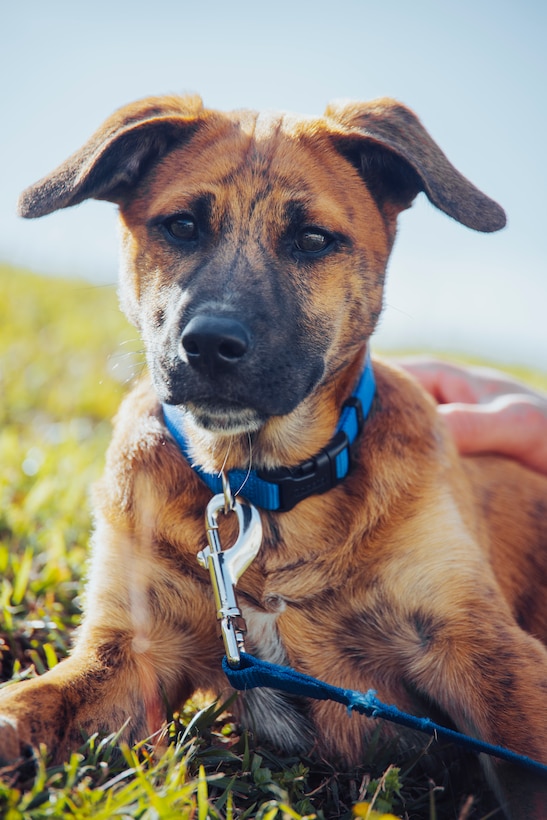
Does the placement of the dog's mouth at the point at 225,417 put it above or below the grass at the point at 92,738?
above

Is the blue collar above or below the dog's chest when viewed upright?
above

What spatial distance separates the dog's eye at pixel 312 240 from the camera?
8.25 feet

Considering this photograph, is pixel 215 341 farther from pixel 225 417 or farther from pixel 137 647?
pixel 137 647

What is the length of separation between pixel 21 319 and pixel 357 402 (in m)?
5.26

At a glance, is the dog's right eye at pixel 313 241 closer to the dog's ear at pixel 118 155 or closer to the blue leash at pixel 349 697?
the dog's ear at pixel 118 155

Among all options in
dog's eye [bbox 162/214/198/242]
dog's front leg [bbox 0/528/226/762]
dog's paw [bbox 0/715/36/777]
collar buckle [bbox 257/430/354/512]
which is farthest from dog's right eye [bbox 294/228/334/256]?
dog's paw [bbox 0/715/36/777]

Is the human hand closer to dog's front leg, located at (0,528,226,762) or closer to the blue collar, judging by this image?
the blue collar

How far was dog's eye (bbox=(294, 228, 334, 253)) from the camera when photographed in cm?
251

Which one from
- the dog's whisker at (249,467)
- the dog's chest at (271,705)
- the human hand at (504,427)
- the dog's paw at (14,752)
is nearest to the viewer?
the dog's paw at (14,752)

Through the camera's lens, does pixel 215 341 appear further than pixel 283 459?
No

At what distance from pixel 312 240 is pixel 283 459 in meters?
0.77

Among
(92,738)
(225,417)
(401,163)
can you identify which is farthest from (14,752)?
(401,163)

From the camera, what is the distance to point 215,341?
83.4 inches

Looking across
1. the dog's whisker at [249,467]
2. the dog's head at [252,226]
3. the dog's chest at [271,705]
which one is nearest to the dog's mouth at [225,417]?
the dog's head at [252,226]
